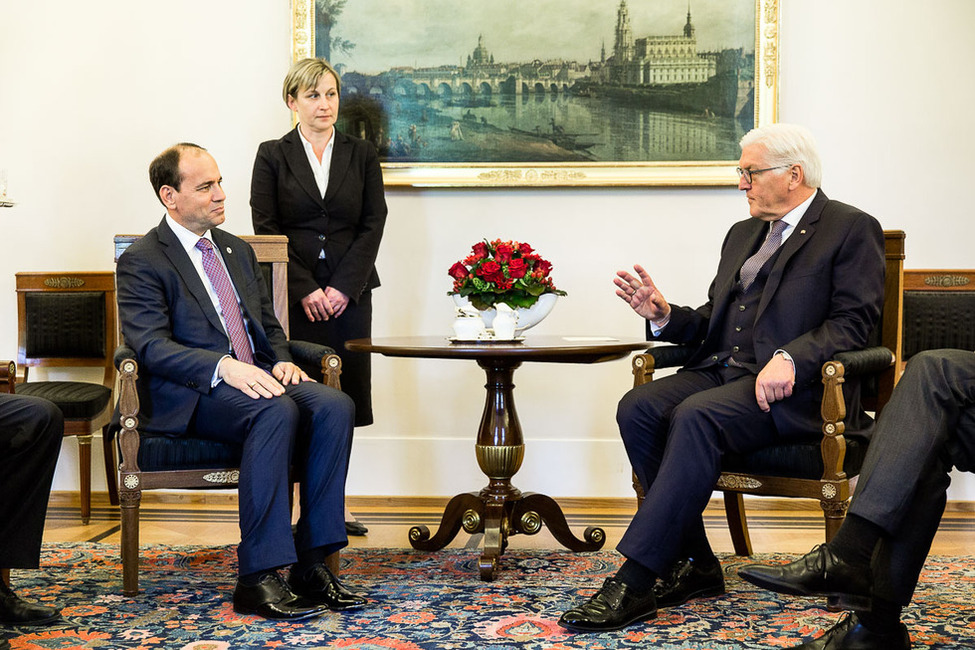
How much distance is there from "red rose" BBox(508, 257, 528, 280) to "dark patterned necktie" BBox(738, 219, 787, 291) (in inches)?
27.1

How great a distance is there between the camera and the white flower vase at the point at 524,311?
3.40 meters

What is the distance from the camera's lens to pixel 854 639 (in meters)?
2.29

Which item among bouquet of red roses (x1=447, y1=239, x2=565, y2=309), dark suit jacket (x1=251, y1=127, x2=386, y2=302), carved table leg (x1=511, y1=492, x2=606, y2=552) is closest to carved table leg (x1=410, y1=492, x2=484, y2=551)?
carved table leg (x1=511, y1=492, x2=606, y2=552)

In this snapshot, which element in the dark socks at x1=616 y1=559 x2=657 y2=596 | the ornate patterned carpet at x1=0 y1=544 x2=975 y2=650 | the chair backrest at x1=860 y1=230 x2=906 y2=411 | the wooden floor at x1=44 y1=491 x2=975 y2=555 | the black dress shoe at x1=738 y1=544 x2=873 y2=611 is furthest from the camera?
the wooden floor at x1=44 y1=491 x2=975 y2=555

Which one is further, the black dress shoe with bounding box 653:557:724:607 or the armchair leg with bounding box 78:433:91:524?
the armchair leg with bounding box 78:433:91:524

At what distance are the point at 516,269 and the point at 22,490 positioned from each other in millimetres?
1580

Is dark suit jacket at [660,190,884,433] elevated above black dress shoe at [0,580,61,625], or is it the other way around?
dark suit jacket at [660,190,884,433]

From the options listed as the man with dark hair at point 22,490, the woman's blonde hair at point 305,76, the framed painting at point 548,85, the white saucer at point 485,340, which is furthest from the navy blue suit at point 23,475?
the framed painting at point 548,85

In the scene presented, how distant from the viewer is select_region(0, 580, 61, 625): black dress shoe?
2678 mm

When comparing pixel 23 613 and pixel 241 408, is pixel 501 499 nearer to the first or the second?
pixel 241 408

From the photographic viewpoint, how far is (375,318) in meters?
4.77

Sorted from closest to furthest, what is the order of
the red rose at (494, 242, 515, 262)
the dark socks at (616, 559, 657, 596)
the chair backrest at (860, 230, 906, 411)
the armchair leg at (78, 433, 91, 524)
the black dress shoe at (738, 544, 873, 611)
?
the black dress shoe at (738, 544, 873, 611)
the dark socks at (616, 559, 657, 596)
the chair backrest at (860, 230, 906, 411)
the red rose at (494, 242, 515, 262)
the armchair leg at (78, 433, 91, 524)

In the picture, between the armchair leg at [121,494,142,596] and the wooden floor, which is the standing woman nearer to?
the wooden floor

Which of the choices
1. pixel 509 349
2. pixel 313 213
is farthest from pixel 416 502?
pixel 509 349
